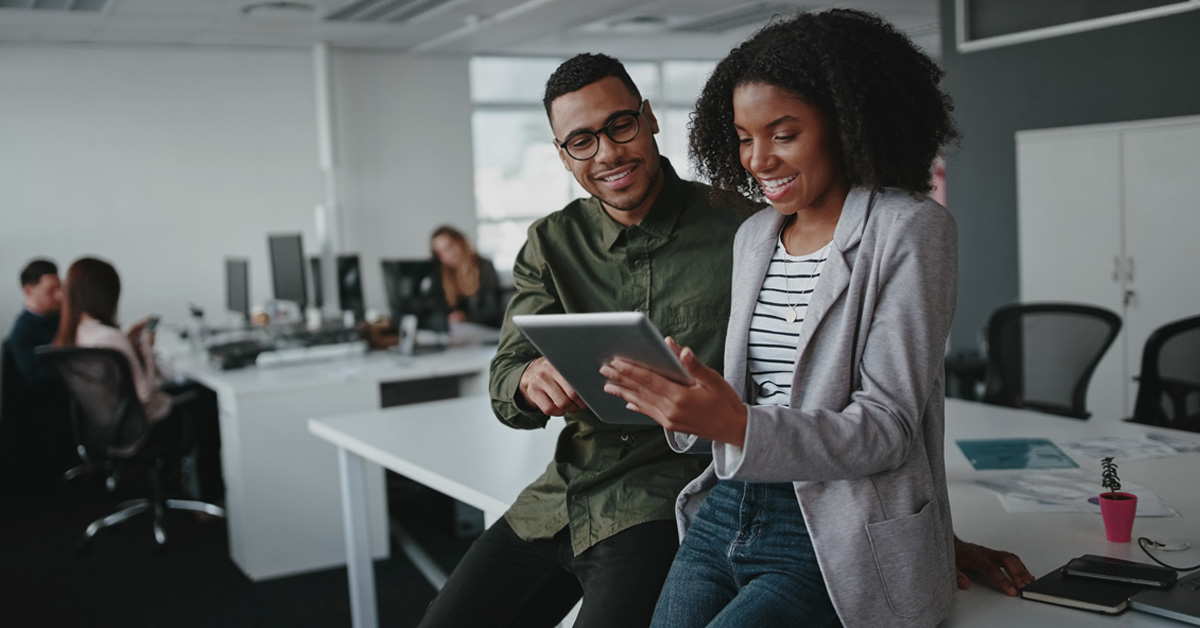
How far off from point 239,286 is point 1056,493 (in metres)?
5.11

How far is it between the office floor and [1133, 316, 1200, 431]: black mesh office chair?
8.05 ft

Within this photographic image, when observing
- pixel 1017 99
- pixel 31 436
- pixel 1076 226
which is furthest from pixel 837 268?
pixel 31 436

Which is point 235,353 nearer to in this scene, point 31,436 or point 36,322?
point 36,322

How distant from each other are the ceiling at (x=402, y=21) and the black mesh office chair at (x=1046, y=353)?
7.87 feet

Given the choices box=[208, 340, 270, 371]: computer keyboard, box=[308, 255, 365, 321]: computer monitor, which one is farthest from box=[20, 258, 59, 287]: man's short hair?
box=[308, 255, 365, 321]: computer monitor

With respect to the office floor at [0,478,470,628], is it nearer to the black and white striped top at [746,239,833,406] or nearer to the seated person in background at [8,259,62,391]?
the seated person in background at [8,259,62,391]

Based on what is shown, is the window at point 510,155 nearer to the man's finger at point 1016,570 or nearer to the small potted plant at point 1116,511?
the small potted plant at point 1116,511

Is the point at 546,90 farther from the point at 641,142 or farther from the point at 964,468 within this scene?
the point at 964,468

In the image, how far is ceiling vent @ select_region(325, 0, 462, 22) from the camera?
639cm

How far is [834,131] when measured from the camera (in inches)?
55.7

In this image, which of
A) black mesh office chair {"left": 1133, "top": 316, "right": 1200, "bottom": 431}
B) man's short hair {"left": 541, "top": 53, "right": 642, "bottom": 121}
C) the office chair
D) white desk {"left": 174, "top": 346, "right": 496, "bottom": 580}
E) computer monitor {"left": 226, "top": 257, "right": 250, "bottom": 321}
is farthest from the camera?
computer monitor {"left": 226, "top": 257, "right": 250, "bottom": 321}

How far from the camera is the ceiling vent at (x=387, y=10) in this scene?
6395mm

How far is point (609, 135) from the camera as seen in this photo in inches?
69.9

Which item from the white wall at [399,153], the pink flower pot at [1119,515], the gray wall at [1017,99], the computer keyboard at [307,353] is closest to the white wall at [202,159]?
the white wall at [399,153]
